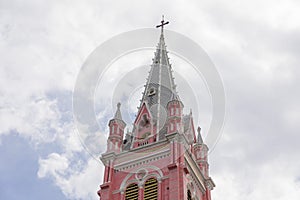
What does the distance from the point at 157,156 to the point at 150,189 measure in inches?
129

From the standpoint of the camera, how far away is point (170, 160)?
4794 cm

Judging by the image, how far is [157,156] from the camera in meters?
49.4

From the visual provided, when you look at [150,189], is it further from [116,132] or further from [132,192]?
[116,132]

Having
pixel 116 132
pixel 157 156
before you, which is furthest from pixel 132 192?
pixel 116 132

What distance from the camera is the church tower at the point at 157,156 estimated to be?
47.0 metres

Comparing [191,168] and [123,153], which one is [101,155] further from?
[191,168]

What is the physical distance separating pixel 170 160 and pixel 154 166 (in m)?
1.51

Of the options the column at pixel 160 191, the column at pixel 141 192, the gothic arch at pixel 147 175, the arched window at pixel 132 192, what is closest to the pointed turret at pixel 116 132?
the gothic arch at pixel 147 175

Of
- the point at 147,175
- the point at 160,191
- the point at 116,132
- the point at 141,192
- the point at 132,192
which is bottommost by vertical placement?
the point at 160,191

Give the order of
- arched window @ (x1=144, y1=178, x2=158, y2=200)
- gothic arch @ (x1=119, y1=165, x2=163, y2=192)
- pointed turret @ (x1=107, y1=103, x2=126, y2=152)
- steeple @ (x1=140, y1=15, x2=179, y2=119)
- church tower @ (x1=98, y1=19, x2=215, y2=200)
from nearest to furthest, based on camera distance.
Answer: arched window @ (x1=144, y1=178, x2=158, y2=200)
church tower @ (x1=98, y1=19, x2=215, y2=200)
gothic arch @ (x1=119, y1=165, x2=163, y2=192)
pointed turret @ (x1=107, y1=103, x2=126, y2=152)
steeple @ (x1=140, y1=15, x2=179, y2=119)

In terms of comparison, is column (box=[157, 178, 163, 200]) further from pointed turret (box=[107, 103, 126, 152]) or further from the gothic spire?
the gothic spire

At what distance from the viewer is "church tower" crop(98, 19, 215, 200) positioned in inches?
1852

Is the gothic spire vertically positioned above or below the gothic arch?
above

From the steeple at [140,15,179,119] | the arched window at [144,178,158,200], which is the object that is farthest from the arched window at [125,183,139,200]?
the steeple at [140,15,179,119]
